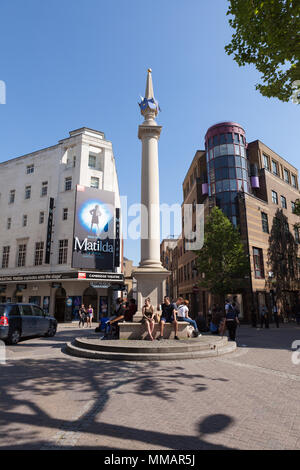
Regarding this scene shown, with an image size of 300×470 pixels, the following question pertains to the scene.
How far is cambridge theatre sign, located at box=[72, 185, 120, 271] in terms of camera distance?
27422mm

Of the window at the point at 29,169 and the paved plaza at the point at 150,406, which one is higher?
the window at the point at 29,169

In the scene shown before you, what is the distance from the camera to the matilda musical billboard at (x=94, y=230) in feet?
89.8

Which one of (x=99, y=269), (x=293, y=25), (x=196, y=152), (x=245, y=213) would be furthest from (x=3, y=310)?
(x=196, y=152)

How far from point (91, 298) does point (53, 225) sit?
8942mm

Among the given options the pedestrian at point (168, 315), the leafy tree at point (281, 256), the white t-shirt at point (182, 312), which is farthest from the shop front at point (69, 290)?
the leafy tree at point (281, 256)

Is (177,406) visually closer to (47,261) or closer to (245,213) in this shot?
(47,261)

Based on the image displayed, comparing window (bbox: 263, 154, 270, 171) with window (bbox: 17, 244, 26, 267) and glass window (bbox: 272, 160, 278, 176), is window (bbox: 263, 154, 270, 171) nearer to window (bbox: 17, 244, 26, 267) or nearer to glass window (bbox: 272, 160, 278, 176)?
glass window (bbox: 272, 160, 278, 176)

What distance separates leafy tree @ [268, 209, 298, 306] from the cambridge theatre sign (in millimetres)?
18565

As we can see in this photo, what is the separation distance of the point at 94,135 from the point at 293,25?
28.6 m

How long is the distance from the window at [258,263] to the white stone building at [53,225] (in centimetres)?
1488

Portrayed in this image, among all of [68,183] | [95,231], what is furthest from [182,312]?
[68,183]

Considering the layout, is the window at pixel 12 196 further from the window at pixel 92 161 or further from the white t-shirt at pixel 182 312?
the white t-shirt at pixel 182 312

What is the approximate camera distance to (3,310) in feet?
37.0

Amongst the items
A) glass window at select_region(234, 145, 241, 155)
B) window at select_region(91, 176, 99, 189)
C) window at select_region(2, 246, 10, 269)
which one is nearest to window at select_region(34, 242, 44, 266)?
window at select_region(2, 246, 10, 269)
